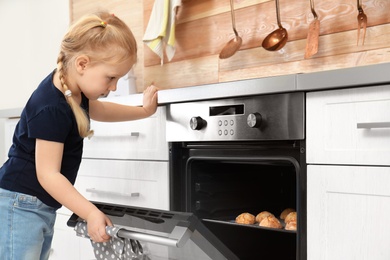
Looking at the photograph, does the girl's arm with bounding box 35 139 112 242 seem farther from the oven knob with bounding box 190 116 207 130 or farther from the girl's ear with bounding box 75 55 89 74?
the oven knob with bounding box 190 116 207 130

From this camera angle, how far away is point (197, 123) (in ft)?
4.92

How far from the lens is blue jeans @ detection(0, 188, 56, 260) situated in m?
1.44

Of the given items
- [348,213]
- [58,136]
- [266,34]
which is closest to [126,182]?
[58,136]

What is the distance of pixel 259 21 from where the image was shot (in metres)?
1.86

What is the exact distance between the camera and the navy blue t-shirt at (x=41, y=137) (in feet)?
4.38

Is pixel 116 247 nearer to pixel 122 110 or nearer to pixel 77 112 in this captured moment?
pixel 77 112

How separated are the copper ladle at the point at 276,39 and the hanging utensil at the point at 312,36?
10 cm

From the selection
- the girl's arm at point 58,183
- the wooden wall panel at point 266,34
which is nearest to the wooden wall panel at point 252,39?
the wooden wall panel at point 266,34

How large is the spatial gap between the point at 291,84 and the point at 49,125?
619 millimetres

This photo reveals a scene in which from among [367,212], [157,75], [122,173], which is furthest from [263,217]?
[157,75]

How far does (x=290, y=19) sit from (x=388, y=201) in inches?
32.8

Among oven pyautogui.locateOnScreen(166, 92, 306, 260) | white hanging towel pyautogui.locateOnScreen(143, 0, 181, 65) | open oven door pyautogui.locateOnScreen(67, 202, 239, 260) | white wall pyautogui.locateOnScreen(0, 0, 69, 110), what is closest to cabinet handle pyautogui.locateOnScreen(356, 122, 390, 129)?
oven pyautogui.locateOnScreen(166, 92, 306, 260)

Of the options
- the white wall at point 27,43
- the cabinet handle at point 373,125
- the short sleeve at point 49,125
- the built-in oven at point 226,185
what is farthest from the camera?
the white wall at point 27,43

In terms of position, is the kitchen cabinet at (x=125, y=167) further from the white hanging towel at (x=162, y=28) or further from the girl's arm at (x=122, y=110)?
the white hanging towel at (x=162, y=28)
